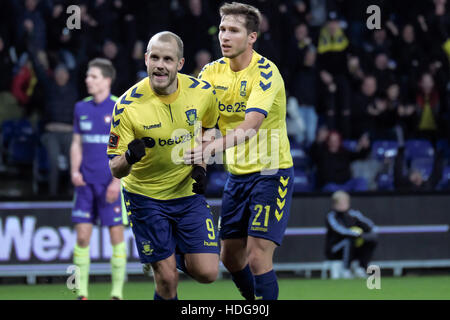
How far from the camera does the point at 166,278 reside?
6266mm

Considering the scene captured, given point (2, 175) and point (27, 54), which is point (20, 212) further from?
point (27, 54)

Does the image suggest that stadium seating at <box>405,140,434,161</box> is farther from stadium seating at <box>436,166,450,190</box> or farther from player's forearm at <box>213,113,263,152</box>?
player's forearm at <box>213,113,263,152</box>

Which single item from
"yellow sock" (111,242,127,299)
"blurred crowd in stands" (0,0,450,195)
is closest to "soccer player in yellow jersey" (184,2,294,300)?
"yellow sock" (111,242,127,299)

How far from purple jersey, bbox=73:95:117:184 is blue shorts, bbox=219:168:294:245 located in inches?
83.7

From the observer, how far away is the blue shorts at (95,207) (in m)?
8.60

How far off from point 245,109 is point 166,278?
144cm

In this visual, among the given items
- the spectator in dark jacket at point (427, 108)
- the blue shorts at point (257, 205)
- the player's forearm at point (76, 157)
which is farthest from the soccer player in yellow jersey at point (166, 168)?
the spectator in dark jacket at point (427, 108)

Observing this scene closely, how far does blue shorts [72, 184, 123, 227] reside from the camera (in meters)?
8.60

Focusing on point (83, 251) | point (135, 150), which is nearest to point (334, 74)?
point (83, 251)

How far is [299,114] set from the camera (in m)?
12.8

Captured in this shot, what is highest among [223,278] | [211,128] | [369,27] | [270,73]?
[369,27]

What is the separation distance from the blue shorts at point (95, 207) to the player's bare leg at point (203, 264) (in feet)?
7.63
